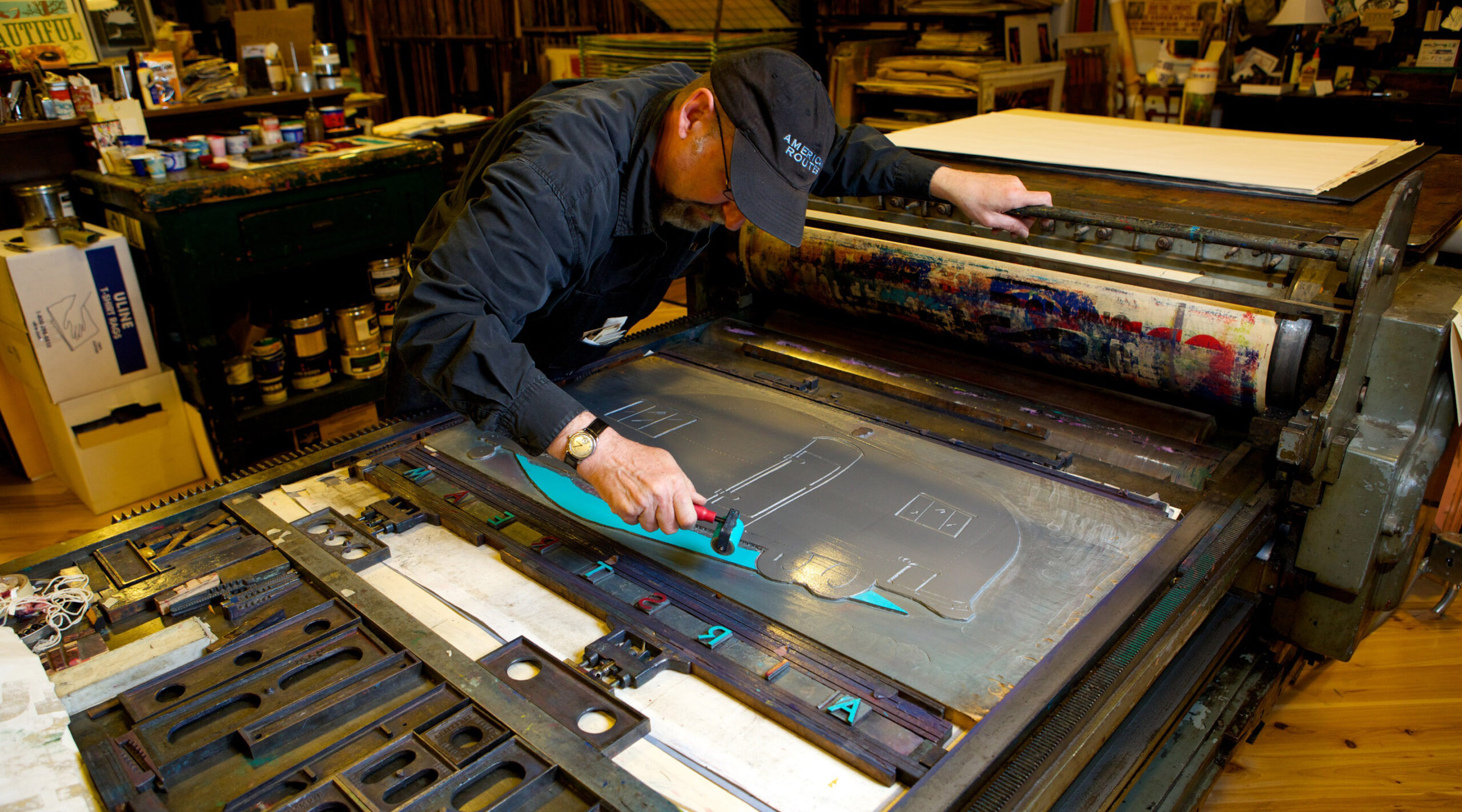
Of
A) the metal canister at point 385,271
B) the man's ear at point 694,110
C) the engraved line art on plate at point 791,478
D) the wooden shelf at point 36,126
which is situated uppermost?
the man's ear at point 694,110

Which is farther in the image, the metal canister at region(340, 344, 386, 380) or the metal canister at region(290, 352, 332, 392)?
the metal canister at region(340, 344, 386, 380)

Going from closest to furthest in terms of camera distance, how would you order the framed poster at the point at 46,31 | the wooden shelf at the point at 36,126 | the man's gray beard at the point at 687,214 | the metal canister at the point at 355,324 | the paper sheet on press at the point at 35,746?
the paper sheet on press at the point at 35,746
the man's gray beard at the point at 687,214
the wooden shelf at the point at 36,126
the framed poster at the point at 46,31
the metal canister at the point at 355,324

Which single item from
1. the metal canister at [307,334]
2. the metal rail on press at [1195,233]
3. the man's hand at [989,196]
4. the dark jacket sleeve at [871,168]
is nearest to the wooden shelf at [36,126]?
the metal canister at [307,334]

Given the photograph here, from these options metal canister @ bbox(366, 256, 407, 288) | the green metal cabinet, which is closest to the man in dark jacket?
the green metal cabinet

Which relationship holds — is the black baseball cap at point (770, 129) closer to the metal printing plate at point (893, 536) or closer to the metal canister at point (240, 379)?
the metal printing plate at point (893, 536)

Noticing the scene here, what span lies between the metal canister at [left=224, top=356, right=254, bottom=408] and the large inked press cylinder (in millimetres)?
2237

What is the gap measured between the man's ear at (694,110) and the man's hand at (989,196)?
61cm

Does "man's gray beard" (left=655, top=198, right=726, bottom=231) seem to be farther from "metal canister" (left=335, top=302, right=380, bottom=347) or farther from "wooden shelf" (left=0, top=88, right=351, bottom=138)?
"wooden shelf" (left=0, top=88, right=351, bottom=138)

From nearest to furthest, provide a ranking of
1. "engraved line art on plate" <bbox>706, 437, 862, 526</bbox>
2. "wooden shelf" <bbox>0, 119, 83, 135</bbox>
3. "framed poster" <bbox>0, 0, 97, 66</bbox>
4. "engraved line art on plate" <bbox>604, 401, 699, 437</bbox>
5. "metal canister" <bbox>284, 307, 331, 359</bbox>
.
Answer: "engraved line art on plate" <bbox>706, 437, 862, 526</bbox>, "engraved line art on plate" <bbox>604, 401, 699, 437</bbox>, "wooden shelf" <bbox>0, 119, 83, 135</bbox>, "framed poster" <bbox>0, 0, 97, 66</bbox>, "metal canister" <bbox>284, 307, 331, 359</bbox>

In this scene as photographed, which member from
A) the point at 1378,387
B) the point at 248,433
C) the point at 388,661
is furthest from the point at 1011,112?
the point at 248,433

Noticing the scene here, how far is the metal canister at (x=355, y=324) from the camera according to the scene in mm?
3656

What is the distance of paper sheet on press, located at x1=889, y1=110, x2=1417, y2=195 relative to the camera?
75.5 inches

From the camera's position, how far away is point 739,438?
174cm

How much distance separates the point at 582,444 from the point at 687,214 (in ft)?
1.84
